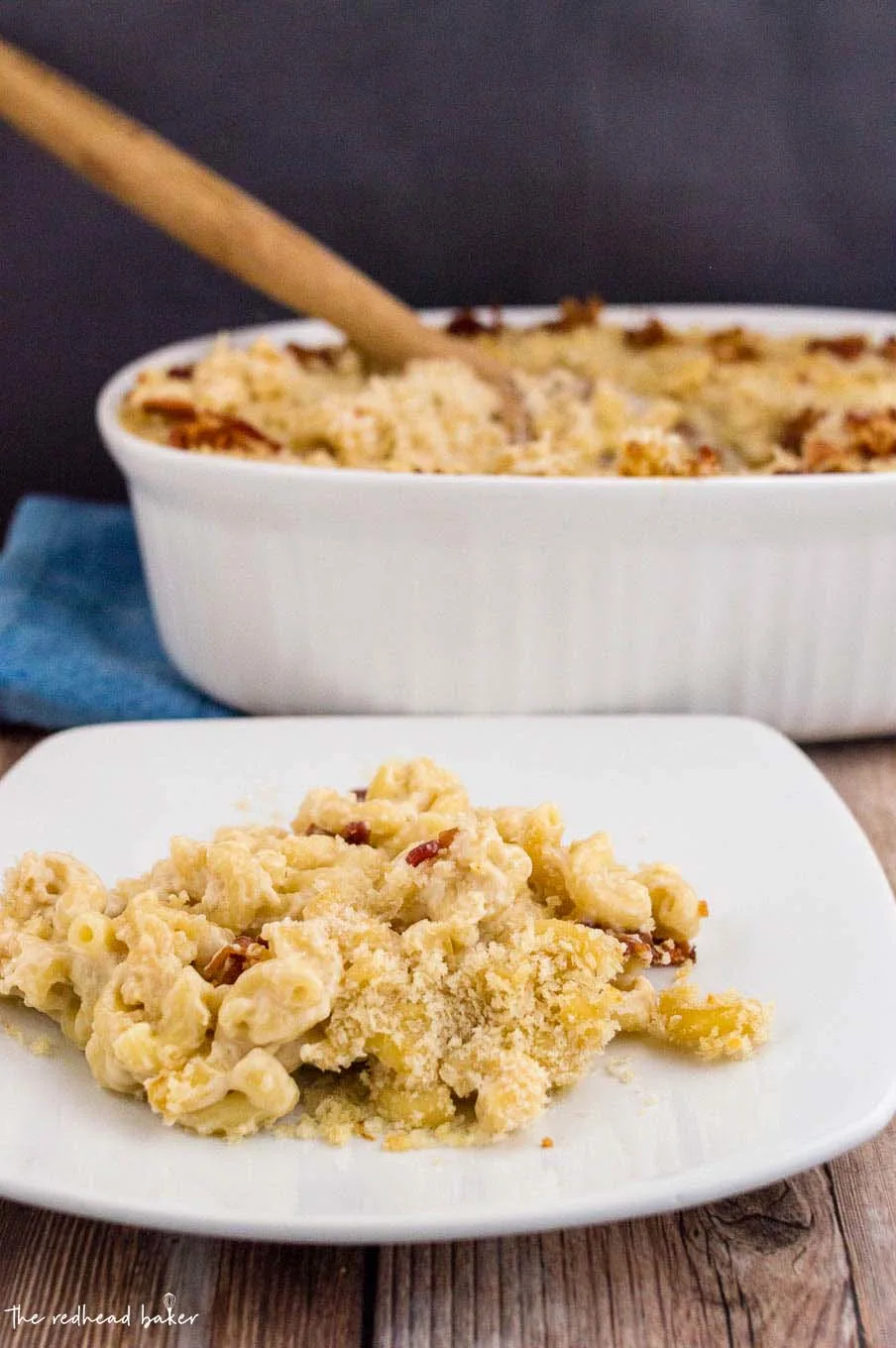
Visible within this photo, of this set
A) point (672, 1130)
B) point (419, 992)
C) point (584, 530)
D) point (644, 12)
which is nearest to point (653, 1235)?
point (672, 1130)

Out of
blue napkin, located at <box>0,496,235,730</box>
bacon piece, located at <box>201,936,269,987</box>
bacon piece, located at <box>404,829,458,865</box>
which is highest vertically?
bacon piece, located at <box>404,829,458,865</box>

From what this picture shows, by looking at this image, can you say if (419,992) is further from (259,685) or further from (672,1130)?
(259,685)

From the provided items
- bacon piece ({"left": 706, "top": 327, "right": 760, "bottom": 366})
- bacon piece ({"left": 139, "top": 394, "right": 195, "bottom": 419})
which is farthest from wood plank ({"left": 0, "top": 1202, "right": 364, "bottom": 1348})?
bacon piece ({"left": 706, "top": 327, "right": 760, "bottom": 366})

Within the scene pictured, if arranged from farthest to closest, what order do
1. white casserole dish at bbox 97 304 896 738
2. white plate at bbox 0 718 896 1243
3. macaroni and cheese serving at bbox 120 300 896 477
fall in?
macaroni and cheese serving at bbox 120 300 896 477 → white casserole dish at bbox 97 304 896 738 → white plate at bbox 0 718 896 1243

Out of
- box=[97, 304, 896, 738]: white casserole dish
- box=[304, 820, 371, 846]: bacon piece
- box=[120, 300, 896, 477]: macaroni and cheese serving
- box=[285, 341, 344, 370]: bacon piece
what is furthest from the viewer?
box=[285, 341, 344, 370]: bacon piece

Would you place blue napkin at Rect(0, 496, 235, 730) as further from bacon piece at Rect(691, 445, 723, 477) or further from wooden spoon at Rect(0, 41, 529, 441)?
bacon piece at Rect(691, 445, 723, 477)

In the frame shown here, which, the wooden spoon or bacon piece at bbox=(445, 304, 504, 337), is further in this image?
bacon piece at bbox=(445, 304, 504, 337)

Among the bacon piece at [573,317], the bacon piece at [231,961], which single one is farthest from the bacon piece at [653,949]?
the bacon piece at [573,317]
